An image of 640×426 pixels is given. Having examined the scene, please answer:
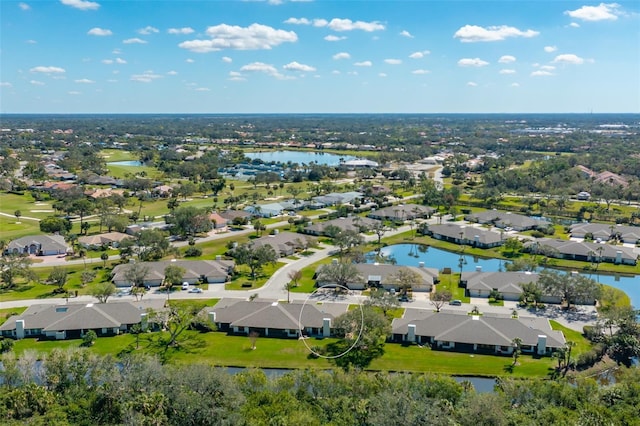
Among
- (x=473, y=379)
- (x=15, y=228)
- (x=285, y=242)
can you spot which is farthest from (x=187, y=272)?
(x=15, y=228)

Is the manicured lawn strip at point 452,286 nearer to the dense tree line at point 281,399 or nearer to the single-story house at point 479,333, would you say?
the single-story house at point 479,333

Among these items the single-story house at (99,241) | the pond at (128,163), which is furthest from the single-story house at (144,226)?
the pond at (128,163)

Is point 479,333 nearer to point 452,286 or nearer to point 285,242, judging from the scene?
point 452,286

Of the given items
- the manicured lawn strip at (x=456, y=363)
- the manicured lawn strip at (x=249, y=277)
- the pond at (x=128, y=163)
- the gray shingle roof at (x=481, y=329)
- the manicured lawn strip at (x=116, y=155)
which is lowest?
the manicured lawn strip at (x=456, y=363)

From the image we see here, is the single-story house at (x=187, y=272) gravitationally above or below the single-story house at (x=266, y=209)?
below

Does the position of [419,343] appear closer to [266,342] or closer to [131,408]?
[266,342]

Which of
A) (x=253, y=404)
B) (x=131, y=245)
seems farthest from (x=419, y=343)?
(x=131, y=245)
